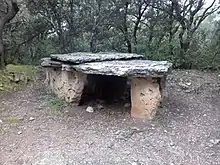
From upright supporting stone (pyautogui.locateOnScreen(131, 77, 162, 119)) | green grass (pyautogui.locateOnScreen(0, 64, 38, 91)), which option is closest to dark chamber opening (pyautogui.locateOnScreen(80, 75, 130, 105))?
upright supporting stone (pyautogui.locateOnScreen(131, 77, 162, 119))

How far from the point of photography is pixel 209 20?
338 inches

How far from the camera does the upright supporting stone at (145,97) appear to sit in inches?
177

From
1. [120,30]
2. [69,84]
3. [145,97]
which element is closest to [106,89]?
[69,84]

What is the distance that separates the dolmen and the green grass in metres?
1.00

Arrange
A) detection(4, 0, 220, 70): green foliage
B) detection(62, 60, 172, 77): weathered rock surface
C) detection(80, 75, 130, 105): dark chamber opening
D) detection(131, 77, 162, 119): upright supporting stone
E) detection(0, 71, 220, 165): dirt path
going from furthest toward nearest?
detection(4, 0, 220, 70): green foliage
detection(80, 75, 130, 105): dark chamber opening
detection(131, 77, 162, 119): upright supporting stone
detection(62, 60, 172, 77): weathered rock surface
detection(0, 71, 220, 165): dirt path

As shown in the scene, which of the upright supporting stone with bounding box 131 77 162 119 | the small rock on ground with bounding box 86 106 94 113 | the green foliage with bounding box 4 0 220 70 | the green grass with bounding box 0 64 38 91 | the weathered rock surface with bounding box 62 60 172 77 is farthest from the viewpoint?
the green foliage with bounding box 4 0 220 70

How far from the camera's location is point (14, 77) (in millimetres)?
6223

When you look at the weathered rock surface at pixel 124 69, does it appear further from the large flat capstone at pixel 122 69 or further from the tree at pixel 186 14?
the tree at pixel 186 14

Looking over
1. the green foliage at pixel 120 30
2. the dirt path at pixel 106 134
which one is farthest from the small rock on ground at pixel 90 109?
the green foliage at pixel 120 30

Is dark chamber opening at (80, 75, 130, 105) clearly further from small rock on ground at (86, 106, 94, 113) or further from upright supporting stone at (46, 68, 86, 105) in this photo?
small rock on ground at (86, 106, 94, 113)

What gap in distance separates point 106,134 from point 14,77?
2.86 meters

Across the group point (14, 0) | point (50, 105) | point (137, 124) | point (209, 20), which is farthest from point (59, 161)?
point (209, 20)

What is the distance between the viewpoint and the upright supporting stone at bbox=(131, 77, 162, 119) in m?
4.50

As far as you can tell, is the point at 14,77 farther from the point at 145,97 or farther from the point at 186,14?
the point at 186,14
